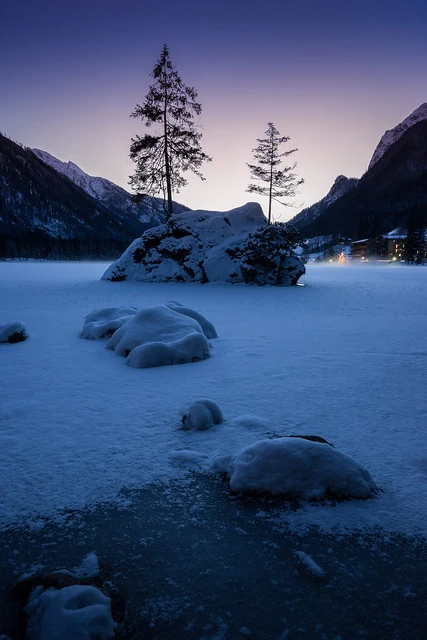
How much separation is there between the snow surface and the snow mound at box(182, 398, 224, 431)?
2.0 inches

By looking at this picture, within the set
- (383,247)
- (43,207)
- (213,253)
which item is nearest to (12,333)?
(213,253)

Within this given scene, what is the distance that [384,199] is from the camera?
492ft

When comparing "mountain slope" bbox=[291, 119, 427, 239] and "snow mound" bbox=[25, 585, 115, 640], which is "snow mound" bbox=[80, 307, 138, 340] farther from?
"mountain slope" bbox=[291, 119, 427, 239]

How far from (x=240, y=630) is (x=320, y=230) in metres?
167

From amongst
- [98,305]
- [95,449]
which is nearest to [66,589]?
[95,449]

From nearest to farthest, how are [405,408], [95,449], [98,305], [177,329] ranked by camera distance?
1. [95,449]
2. [405,408]
3. [177,329]
4. [98,305]

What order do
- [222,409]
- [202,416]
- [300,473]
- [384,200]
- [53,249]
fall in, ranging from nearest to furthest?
[300,473] → [202,416] → [222,409] → [53,249] → [384,200]

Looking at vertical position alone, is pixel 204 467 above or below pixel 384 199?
below

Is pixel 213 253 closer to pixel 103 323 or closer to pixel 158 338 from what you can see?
pixel 103 323

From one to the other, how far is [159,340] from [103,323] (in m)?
1.53

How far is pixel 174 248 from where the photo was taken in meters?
15.0

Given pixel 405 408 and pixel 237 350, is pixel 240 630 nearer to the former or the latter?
pixel 405 408

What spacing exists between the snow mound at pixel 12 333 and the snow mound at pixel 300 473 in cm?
418

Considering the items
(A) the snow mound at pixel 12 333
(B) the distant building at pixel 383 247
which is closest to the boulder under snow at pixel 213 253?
(A) the snow mound at pixel 12 333
